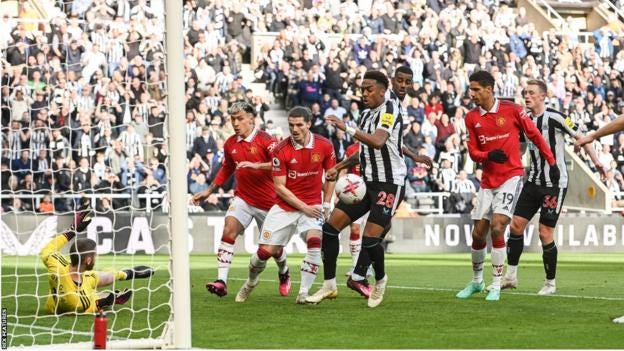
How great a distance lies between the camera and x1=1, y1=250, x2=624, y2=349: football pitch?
29.5 feet

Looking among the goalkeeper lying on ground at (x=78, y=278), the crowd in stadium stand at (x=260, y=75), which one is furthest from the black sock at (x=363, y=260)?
the crowd in stadium stand at (x=260, y=75)

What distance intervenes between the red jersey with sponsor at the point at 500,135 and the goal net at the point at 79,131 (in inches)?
132

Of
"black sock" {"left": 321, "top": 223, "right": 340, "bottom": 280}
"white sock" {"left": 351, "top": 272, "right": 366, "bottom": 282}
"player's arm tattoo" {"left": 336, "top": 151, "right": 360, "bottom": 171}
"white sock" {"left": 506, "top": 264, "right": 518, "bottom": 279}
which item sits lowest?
"white sock" {"left": 506, "top": 264, "right": 518, "bottom": 279}

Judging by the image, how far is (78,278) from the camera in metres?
11.1

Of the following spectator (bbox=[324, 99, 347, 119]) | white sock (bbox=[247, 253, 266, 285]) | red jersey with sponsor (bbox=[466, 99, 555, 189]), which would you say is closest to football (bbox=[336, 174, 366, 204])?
white sock (bbox=[247, 253, 266, 285])

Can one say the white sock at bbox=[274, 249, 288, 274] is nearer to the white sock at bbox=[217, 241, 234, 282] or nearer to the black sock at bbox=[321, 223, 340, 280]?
the white sock at bbox=[217, 241, 234, 282]

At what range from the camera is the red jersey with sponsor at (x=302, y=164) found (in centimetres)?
1235

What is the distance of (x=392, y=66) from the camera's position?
29156 millimetres

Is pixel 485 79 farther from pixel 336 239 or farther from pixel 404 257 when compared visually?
pixel 404 257

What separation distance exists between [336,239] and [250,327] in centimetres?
220

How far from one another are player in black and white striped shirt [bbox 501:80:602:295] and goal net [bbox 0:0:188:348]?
11.9 ft

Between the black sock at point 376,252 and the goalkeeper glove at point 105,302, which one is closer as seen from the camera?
the goalkeeper glove at point 105,302

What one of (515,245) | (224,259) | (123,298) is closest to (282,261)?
(224,259)

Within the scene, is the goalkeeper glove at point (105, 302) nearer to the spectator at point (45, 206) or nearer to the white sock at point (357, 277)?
the white sock at point (357, 277)
